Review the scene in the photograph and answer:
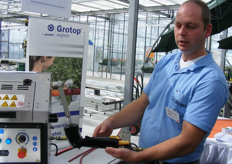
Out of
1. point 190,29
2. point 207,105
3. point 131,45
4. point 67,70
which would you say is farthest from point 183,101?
point 131,45

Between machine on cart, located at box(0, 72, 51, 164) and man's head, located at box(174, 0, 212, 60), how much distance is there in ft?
2.17

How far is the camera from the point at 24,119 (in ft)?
3.40

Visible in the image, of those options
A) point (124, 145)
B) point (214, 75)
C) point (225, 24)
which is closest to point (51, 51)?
point (124, 145)

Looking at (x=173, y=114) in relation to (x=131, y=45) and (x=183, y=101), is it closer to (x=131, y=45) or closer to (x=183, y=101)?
(x=183, y=101)

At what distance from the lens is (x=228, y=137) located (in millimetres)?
2678

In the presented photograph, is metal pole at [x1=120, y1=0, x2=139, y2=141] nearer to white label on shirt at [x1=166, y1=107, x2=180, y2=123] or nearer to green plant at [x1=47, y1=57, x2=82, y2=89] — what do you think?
green plant at [x1=47, y1=57, x2=82, y2=89]

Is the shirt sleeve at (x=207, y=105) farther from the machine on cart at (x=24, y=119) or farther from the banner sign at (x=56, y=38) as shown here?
the banner sign at (x=56, y=38)

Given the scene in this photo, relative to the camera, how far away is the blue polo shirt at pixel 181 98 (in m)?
1.04

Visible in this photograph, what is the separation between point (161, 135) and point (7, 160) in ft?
2.44

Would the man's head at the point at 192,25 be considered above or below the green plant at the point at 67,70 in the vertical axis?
above

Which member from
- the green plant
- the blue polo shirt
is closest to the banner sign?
the green plant

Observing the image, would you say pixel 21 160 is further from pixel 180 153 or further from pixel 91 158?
pixel 180 153

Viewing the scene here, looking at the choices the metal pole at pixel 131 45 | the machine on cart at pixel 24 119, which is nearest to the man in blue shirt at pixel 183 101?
the machine on cart at pixel 24 119

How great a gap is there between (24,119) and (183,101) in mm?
725
